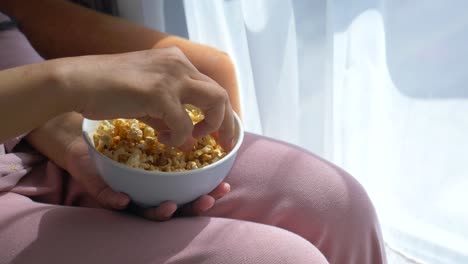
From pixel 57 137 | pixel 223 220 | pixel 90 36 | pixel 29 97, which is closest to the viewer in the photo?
pixel 29 97

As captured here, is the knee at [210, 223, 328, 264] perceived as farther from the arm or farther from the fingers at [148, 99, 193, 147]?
the arm

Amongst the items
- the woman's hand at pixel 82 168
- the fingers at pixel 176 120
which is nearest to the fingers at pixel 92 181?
the woman's hand at pixel 82 168

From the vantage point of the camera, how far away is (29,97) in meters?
0.61

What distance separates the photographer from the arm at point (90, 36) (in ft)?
3.01

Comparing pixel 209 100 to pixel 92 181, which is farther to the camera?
pixel 92 181

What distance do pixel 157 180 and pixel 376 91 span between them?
1.55 ft

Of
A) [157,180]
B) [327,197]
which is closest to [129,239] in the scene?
[157,180]

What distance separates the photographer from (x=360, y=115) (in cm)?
104

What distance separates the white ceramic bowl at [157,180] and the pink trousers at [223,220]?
1.3 inches

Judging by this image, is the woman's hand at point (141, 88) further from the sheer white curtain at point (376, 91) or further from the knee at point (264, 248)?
the sheer white curtain at point (376, 91)

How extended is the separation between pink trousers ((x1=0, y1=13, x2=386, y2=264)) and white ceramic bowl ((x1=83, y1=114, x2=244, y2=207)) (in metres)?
0.03

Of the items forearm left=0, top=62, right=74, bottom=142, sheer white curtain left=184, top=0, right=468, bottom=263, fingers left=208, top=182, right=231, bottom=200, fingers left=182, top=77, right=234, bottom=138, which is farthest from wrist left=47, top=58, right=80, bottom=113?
sheer white curtain left=184, top=0, right=468, bottom=263

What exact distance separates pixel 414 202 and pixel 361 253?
1.07ft

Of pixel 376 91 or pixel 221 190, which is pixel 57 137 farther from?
pixel 376 91
